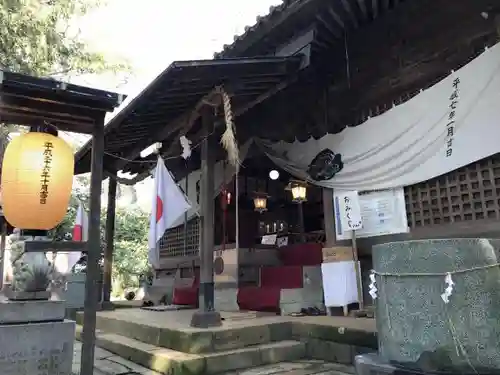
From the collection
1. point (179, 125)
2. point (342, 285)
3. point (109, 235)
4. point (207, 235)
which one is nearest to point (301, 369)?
point (342, 285)

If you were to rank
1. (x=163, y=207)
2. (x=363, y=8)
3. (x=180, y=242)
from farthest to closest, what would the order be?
(x=180, y=242) → (x=163, y=207) → (x=363, y=8)

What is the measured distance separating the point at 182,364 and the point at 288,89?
17.8 ft

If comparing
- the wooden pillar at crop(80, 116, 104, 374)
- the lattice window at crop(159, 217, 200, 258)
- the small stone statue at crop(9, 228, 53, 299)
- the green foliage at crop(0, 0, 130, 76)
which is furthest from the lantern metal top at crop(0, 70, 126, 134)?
the green foliage at crop(0, 0, 130, 76)

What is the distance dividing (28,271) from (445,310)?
4.67 metres

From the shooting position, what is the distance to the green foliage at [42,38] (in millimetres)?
11060

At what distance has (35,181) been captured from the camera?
4543 mm

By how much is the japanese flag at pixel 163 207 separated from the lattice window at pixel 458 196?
3779mm

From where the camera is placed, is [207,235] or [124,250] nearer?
[207,235]

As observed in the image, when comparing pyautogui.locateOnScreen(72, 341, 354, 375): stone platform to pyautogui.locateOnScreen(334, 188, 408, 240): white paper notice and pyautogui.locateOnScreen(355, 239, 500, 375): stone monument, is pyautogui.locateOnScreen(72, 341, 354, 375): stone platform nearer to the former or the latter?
pyautogui.locateOnScreen(334, 188, 408, 240): white paper notice

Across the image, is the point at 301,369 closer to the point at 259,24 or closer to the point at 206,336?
the point at 206,336

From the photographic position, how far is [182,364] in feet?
15.8

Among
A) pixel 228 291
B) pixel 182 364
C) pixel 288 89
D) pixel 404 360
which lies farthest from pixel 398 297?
pixel 228 291

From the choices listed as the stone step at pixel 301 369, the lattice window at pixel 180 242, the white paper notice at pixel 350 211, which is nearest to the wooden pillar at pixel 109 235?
the lattice window at pixel 180 242

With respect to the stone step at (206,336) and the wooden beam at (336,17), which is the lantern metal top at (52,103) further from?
the wooden beam at (336,17)
